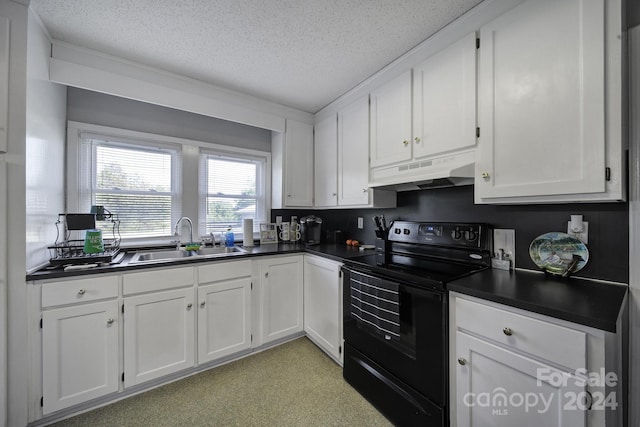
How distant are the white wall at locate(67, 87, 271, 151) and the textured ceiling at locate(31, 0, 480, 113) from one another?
491 mm

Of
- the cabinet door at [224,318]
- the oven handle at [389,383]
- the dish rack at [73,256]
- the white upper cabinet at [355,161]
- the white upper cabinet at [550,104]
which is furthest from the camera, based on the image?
the white upper cabinet at [355,161]

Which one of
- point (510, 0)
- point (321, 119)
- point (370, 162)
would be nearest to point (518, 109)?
point (510, 0)

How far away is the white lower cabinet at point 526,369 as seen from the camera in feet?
2.88

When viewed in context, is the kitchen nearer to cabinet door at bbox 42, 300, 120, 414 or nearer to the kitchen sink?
cabinet door at bbox 42, 300, 120, 414

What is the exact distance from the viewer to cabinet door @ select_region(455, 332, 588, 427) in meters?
0.92

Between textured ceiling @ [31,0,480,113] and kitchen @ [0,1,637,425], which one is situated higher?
textured ceiling @ [31,0,480,113]

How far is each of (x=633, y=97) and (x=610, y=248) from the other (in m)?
0.73

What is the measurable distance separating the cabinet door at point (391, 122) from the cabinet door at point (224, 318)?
1.64m

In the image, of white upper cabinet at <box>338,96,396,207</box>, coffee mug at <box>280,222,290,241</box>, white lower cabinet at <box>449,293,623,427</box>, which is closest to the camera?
white lower cabinet at <box>449,293,623,427</box>

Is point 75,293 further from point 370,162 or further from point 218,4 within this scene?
point 370,162

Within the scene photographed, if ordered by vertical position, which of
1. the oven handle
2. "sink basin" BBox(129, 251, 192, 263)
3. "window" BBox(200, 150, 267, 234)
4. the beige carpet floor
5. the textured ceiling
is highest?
the textured ceiling

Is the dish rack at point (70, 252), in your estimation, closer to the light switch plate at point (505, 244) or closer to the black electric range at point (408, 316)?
the black electric range at point (408, 316)

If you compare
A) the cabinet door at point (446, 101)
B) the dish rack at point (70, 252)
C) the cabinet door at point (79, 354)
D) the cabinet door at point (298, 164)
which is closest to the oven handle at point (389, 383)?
the cabinet door at point (446, 101)

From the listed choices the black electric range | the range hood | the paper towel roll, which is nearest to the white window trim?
the paper towel roll
